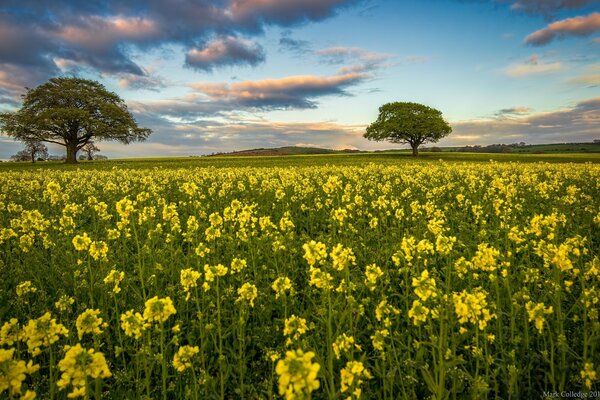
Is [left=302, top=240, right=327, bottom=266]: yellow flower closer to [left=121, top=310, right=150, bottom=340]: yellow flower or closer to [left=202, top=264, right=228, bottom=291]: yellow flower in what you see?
[left=202, top=264, right=228, bottom=291]: yellow flower

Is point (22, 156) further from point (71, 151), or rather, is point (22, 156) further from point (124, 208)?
point (124, 208)

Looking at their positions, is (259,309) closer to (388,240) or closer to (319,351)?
(319,351)

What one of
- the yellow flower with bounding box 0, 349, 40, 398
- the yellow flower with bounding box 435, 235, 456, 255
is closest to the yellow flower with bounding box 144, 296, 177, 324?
the yellow flower with bounding box 0, 349, 40, 398

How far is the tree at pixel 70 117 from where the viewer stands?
169 ft

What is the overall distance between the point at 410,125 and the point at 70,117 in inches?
2258

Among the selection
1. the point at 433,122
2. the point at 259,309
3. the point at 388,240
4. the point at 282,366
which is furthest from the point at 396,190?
the point at 433,122

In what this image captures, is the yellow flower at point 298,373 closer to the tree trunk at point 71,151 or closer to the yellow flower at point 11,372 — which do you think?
the yellow flower at point 11,372

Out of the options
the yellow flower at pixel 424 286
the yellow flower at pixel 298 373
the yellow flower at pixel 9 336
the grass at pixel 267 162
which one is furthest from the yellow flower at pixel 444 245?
the grass at pixel 267 162

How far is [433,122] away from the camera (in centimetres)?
6900

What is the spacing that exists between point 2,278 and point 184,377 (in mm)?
4923

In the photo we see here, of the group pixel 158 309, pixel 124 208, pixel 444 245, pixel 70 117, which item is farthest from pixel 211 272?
pixel 70 117

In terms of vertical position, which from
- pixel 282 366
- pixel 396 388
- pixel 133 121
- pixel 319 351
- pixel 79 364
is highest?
pixel 133 121

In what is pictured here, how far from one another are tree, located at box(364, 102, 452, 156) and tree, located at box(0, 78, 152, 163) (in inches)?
1730

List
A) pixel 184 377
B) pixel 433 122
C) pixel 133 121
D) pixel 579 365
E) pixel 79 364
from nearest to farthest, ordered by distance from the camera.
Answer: pixel 79 364 < pixel 579 365 < pixel 184 377 < pixel 133 121 < pixel 433 122
